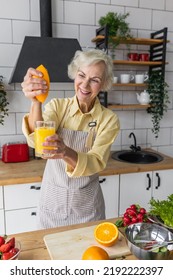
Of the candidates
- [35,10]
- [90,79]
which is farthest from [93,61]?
[35,10]

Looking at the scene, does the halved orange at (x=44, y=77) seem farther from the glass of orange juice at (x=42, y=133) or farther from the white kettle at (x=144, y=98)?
the white kettle at (x=144, y=98)

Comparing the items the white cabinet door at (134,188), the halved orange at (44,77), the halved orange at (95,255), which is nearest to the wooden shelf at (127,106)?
the white cabinet door at (134,188)

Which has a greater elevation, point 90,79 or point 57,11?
point 57,11

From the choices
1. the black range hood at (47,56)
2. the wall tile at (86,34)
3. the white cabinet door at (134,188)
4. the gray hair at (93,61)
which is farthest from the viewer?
the wall tile at (86,34)

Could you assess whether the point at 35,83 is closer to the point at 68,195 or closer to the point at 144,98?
the point at 68,195

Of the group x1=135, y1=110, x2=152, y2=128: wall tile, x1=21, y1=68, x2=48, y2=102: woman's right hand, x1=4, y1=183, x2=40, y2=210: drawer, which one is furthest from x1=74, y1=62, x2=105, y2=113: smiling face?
x1=135, y1=110, x2=152, y2=128: wall tile

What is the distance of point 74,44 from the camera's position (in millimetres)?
1906

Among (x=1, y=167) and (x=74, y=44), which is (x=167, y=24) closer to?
(x=74, y=44)

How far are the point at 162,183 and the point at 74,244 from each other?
52.8 inches

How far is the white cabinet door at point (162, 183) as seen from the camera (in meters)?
2.04

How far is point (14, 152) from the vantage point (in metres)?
2.03

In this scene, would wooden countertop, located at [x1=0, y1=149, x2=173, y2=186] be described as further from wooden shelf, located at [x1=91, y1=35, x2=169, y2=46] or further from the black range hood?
wooden shelf, located at [x1=91, y1=35, x2=169, y2=46]

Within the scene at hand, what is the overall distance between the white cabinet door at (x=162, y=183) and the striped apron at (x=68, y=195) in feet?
2.71
